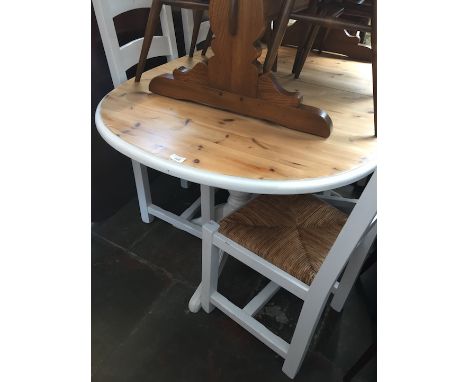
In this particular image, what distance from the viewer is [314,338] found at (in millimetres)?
1240

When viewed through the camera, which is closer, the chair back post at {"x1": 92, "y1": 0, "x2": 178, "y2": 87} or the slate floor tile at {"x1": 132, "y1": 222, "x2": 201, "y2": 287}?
the chair back post at {"x1": 92, "y1": 0, "x2": 178, "y2": 87}

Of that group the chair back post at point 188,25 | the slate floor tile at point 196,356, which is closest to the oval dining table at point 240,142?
the chair back post at point 188,25

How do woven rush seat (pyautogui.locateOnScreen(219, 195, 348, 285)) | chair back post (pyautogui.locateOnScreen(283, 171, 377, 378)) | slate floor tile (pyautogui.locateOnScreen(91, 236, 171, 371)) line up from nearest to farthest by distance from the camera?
chair back post (pyautogui.locateOnScreen(283, 171, 377, 378)), woven rush seat (pyautogui.locateOnScreen(219, 195, 348, 285)), slate floor tile (pyautogui.locateOnScreen(91, 236, 171, 371))

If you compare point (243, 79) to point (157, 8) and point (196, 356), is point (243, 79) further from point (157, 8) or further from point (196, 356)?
point (196, 356)

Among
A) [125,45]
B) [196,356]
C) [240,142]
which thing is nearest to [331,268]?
[240,142]

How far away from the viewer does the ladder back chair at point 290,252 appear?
0.84 m

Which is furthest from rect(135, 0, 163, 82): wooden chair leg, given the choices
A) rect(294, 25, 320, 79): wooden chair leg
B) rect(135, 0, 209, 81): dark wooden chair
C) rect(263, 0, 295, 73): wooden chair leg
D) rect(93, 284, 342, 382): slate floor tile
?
rect(93, 284, 342, 382): slate floor tile

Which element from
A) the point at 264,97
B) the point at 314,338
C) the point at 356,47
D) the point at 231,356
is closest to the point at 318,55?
the point at 356,47

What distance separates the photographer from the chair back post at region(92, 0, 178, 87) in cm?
108

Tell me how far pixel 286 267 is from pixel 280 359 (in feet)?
1.53

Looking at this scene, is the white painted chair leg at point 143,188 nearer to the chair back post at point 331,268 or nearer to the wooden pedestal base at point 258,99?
the wooden pedestal base at point 258,99

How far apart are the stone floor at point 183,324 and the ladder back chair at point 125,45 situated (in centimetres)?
30

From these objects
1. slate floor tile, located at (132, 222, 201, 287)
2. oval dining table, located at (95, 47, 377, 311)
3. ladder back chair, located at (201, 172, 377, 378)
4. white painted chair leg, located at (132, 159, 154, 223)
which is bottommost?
slate floor tile, located at (132, 222, 201, 287)

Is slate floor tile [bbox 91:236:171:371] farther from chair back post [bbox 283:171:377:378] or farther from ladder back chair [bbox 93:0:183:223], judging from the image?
chair back post [bbox 283:171:377:378]
